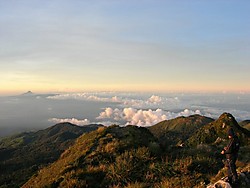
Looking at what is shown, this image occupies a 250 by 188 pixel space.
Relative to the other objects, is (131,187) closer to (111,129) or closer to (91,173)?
(91,173)

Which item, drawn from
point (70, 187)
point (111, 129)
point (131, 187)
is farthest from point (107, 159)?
point (111, 129)

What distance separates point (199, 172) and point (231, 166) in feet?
8.74

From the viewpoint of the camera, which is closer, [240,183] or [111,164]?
[240,183]

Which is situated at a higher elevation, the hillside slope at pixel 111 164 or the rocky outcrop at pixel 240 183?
the rocky outcrop at pixel 240 183

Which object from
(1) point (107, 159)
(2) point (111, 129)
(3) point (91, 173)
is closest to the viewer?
(3) point (91, 173)

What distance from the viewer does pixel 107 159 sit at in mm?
16734

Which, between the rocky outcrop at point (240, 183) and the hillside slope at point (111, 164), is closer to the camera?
the rocky outcrop at point (240, 183)

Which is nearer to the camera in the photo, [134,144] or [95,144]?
[134,144]

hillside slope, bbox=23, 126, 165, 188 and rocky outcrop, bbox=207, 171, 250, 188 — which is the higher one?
rocky outcrop, bbox=207, 171, 250, 188

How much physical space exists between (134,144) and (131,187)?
7.09m

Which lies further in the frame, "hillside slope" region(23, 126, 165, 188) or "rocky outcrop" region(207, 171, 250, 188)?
"hillside slope" region(23, 126, 165, 188)

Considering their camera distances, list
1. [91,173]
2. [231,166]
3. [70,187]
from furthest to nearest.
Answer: [91,173]
[70,187]
[231,166]

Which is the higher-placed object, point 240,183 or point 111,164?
point 240,183

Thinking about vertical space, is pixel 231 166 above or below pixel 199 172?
above
